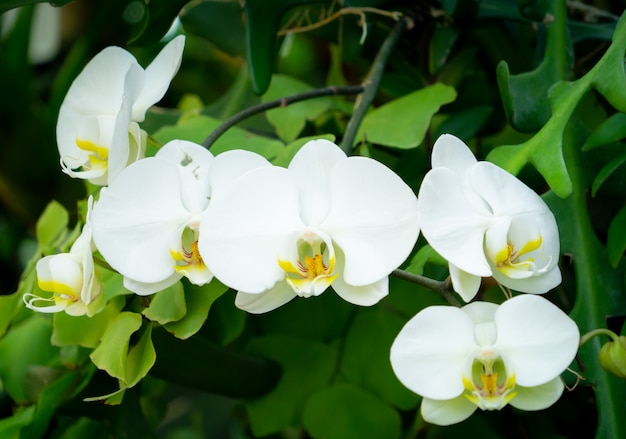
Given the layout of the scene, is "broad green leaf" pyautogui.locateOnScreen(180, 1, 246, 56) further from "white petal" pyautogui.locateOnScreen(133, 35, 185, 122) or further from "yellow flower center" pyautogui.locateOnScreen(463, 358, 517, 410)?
"yellow flower center" pyautogui.locateOnScreen(463, 358, 517, 410)

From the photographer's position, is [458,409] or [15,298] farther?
[15,298]

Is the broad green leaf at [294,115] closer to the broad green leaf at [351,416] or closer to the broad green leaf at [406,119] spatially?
the broad green leaf at [406,119]

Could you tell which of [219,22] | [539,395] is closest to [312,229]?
[539,395]

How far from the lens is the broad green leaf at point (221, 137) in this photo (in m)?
0.44

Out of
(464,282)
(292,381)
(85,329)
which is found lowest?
(292,381)

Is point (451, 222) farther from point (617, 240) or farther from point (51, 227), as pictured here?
point (51, 227)

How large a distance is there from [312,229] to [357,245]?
0.02m

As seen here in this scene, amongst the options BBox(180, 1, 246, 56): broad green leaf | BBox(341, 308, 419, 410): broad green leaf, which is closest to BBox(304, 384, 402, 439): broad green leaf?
BBox(341, 308, 419, 410): broad green leaf

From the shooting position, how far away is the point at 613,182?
0.44 metres

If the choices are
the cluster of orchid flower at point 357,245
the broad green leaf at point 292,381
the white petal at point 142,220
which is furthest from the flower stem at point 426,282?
the broad green leaf at point 292,381

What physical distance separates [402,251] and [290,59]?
2.72 feet

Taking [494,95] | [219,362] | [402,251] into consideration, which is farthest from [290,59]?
[402,251]

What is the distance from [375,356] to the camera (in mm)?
496

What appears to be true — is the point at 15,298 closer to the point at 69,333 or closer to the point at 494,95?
the point at 69,333
